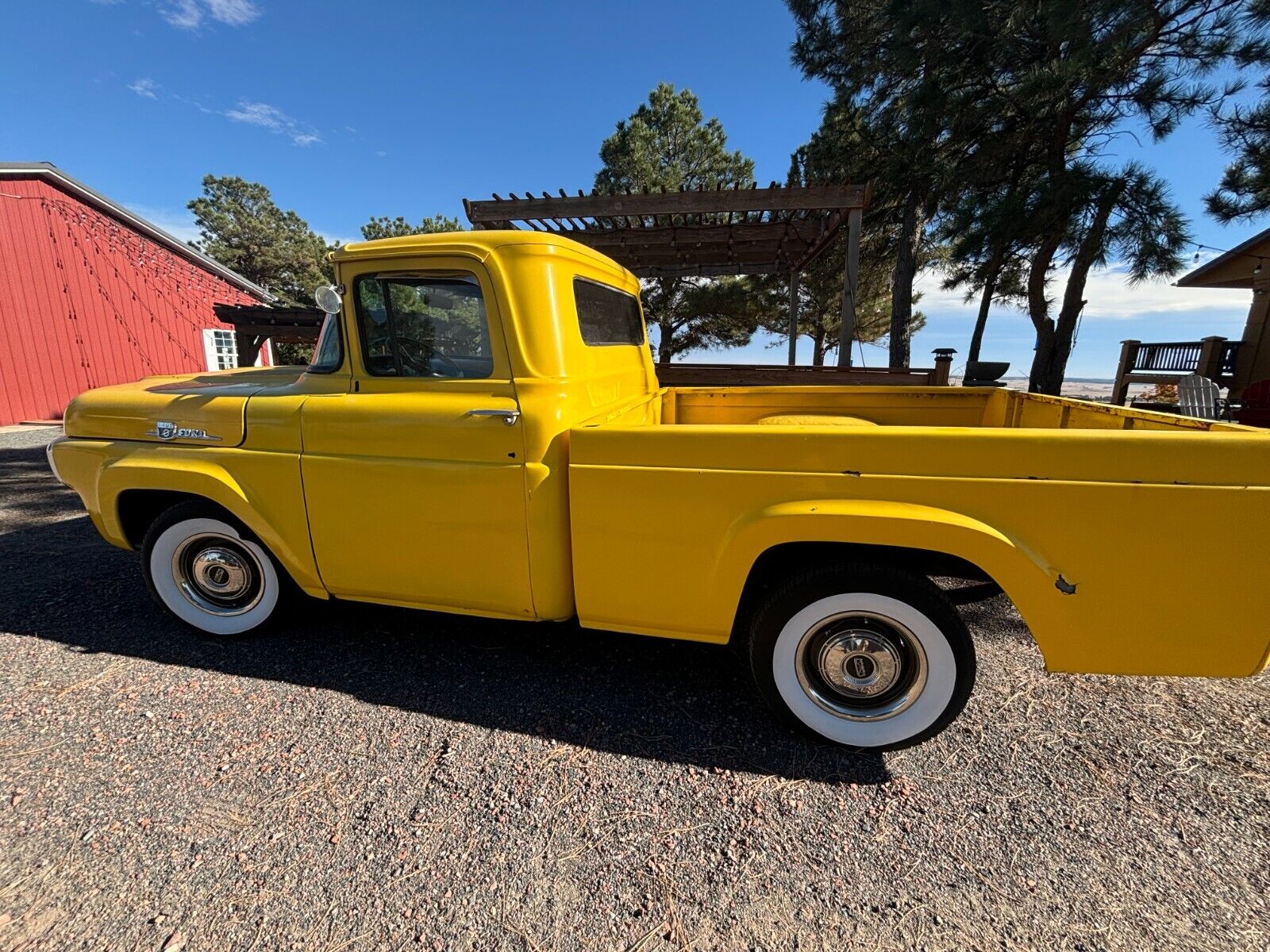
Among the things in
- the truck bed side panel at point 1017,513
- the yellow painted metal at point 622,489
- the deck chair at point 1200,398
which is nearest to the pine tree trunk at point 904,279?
the deck chair at point 1200,398

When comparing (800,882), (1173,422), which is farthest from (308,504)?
(1173,422)

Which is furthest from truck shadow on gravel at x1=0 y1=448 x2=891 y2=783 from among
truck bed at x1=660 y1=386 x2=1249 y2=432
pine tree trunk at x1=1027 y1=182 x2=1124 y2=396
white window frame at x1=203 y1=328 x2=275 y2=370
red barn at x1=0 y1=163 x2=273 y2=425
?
white window frame at x1=203 y1=328 x2=275 y2=370

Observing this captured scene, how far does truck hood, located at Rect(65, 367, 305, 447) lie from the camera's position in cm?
266

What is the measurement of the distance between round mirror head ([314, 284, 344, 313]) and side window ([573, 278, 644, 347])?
107cm

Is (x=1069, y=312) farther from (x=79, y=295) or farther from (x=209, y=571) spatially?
(x=79, y=295)

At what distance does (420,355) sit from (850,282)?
560cm

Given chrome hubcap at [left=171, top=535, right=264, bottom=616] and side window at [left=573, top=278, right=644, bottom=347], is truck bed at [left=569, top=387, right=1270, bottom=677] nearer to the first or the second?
side window at [left=573, top=278, right=644, bottom=347]

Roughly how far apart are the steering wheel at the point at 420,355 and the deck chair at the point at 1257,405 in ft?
40.2

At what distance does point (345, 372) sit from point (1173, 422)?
3692 millimetres

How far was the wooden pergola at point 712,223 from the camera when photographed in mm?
5980

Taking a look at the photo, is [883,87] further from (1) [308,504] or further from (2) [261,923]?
(2) [261,923]

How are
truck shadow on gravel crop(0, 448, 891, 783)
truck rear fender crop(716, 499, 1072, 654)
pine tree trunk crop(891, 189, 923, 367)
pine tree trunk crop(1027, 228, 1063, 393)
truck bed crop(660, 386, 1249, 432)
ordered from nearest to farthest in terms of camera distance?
truck rear fender crop(716, 499, 1072, 654)
truck shadow on gravel crop(0, 448, 891, 783)
truck bed crop(660, 386, 1249, 432)
pine tree trunk crop(1027, 228, 1063, 393)
pine tree trunk crop(891, 189, 923, 367)

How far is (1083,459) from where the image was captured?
170cm

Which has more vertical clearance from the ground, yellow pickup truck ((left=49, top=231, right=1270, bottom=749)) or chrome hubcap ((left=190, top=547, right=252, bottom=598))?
yellow pickup truck ((left=49, top=231, right=1270, bottom=749))
